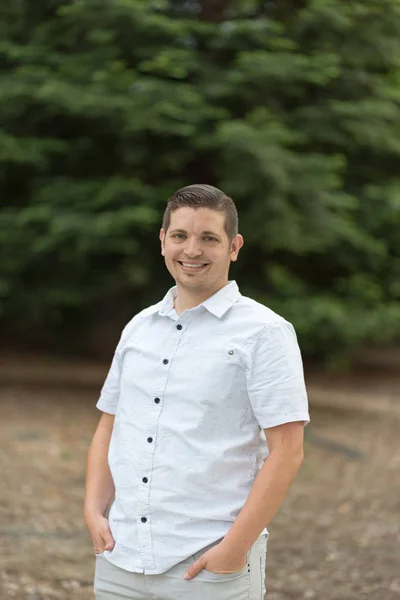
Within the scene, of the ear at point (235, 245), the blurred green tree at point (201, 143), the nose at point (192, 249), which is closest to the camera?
the nose at point (192, 249)

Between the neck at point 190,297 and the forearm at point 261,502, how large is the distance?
16.9 inches

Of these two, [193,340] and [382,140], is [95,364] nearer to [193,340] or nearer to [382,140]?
[382,140]

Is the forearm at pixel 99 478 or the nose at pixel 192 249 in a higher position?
the nose at pixel 192 249

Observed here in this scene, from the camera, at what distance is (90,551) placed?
5.12 metres

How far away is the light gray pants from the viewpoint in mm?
2004

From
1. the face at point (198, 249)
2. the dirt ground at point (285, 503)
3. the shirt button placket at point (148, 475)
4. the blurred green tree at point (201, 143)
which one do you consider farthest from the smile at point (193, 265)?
the blurred green tree at point (201, 143)

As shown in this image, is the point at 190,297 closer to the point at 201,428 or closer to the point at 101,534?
the point at 201,428

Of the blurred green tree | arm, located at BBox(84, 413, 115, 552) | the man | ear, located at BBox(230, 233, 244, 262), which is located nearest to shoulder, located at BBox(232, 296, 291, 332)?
the man

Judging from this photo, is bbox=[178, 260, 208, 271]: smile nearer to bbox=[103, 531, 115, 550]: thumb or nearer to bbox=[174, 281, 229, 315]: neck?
bbox=[174, 281, 229, 315]: neck

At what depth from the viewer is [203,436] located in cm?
203

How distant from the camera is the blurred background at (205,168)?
8.65 meters

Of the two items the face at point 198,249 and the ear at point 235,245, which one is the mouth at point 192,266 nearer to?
the face at point 198,249

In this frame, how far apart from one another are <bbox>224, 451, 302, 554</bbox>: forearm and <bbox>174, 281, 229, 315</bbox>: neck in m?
0.43

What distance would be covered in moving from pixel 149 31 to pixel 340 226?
286cm
